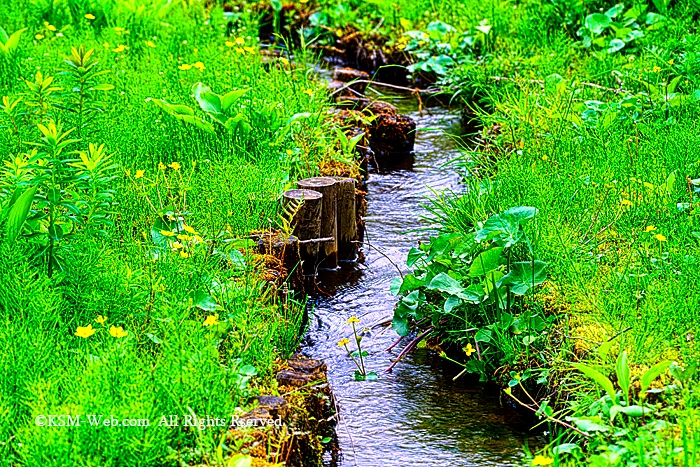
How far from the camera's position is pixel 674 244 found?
14.7 ft

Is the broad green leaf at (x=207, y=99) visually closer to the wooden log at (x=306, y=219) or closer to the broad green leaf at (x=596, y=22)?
the wooden log at (x=306, y=219)

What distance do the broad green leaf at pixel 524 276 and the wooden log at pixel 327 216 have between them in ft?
4.67

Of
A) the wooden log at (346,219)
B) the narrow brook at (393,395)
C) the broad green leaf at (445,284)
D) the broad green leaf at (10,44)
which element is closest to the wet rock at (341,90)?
the narrow brook at (393,395)

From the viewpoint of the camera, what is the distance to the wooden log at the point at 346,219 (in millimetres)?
5504

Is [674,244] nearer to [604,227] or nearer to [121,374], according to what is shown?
[604,227]

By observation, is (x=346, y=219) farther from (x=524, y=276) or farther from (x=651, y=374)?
(x=651, y=374)

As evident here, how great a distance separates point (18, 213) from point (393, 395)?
6.48 ft

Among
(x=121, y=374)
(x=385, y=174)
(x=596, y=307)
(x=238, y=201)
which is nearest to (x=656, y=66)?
(x=385, y=174)

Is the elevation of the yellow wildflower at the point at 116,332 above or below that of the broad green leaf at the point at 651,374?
above

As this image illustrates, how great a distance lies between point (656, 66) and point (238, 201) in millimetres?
3591

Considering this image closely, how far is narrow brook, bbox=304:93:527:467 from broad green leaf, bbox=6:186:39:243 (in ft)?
5.40

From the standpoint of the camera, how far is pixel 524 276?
430 centimetres

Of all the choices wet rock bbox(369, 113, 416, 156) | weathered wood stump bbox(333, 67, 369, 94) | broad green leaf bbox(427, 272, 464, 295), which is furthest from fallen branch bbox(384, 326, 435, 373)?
weathered wood stump bbox(333, 67, 369, 94)

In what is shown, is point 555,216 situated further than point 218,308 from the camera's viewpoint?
Yes
